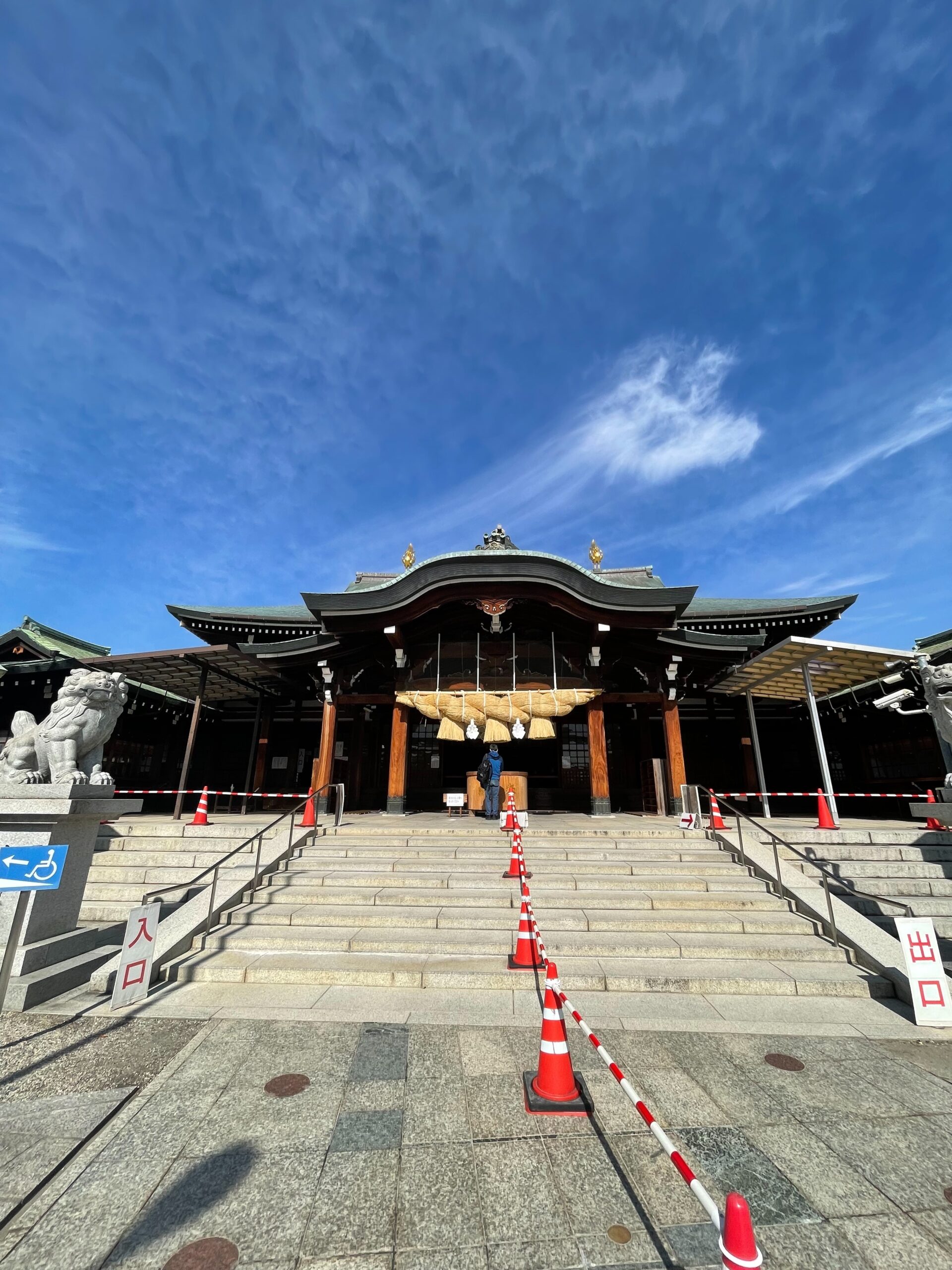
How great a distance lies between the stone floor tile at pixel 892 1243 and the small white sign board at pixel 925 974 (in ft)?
10.1

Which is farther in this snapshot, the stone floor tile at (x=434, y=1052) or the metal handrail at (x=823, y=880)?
the metal handrail at (x=823, y=880)

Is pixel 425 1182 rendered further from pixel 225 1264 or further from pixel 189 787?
pixel 189 787

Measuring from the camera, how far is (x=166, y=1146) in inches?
120

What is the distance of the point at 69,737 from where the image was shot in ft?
22.6

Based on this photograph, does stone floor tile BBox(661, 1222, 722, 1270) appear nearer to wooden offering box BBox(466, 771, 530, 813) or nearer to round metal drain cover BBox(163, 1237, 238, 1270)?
round metal drain cover BBox(163, 1237, 238, 1270)

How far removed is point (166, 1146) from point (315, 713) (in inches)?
667

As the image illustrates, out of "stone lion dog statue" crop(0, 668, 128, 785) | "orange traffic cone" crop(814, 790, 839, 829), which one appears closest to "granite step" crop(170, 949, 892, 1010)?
"stone lion dog statue" crop(0, 668, 128, 785)

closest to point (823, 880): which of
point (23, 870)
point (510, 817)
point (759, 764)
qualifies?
point (510, 817)

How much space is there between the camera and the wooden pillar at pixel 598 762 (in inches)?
516

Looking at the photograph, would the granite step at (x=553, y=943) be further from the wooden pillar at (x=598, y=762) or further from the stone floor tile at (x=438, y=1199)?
the wooden pillar at (x=598, y=762)

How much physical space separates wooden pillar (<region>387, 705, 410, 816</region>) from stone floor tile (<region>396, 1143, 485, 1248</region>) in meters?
10.5

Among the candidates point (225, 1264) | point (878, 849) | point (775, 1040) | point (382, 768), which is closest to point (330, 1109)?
point (225, 1264)

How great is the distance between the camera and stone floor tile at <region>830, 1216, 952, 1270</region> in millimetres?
2311

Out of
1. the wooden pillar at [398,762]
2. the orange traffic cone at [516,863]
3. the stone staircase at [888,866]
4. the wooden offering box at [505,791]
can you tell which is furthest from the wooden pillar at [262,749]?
the stone staircase at [888,866]
